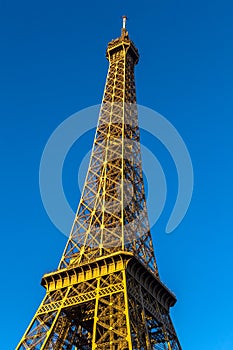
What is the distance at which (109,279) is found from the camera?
42469 millimetres

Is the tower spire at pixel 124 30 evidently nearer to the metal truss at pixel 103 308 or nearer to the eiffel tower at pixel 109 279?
the eiffel tower at pixel 109 279

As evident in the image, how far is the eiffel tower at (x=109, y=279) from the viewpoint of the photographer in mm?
40125

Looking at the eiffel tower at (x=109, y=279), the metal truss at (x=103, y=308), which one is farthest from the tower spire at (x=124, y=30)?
the metal truss at (x=103, y=308)

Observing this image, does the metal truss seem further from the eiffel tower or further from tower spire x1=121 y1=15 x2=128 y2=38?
tower spire x1=121 y1=15 x2=128 y2=38

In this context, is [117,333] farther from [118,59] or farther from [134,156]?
[118,59]

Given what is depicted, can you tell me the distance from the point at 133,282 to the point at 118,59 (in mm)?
34185

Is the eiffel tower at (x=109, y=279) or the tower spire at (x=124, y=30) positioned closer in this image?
the eiffel tower at (x=109, y=279)

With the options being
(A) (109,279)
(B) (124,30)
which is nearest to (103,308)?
(A) (109,279)

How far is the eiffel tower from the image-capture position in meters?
40.1

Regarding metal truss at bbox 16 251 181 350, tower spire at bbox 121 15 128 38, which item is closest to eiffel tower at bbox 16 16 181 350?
metal truss at bbox 16 251 181 350

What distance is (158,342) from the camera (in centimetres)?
4456

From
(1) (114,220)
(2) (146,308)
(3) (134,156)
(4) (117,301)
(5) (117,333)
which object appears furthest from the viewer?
(3) (134,156)

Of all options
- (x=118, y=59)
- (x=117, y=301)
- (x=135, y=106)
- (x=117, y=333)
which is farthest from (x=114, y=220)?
(x=118, y=59)

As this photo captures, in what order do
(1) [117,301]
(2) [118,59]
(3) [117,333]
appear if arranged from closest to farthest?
1. (3) [117,333]
2. (1) [117,301]
3. (2) [118,59]
